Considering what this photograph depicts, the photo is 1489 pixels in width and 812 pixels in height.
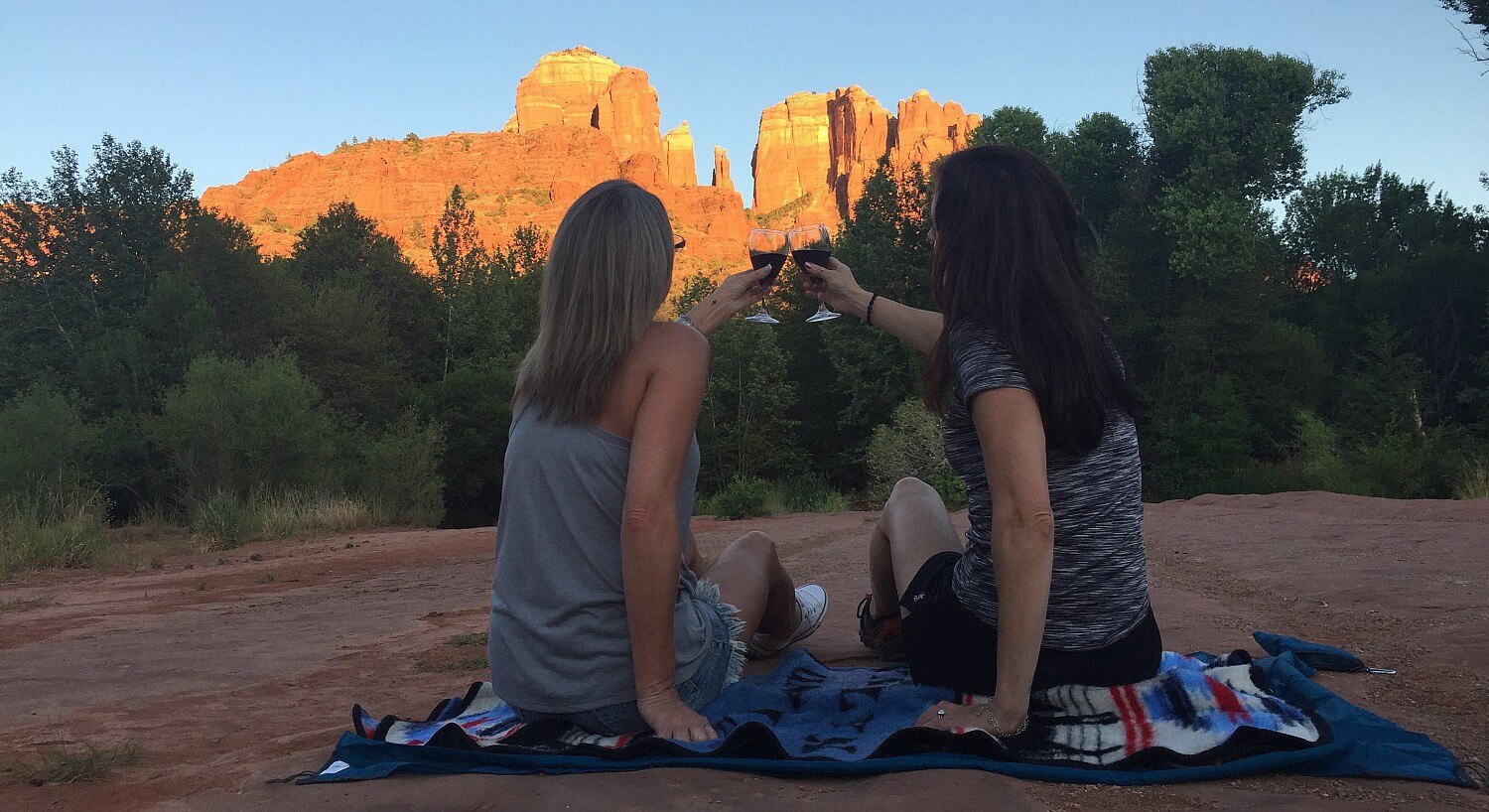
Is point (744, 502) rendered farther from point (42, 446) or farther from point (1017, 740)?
point (1017, 740)

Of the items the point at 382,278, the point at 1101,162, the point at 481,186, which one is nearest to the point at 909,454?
the point at 1101,162

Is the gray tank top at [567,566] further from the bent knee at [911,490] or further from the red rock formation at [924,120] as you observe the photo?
the red rock formation at [924,120]

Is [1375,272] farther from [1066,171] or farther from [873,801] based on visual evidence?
[873,801]

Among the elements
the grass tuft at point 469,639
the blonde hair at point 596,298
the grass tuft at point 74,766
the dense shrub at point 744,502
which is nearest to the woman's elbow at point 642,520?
the blonde hair at point 596,298

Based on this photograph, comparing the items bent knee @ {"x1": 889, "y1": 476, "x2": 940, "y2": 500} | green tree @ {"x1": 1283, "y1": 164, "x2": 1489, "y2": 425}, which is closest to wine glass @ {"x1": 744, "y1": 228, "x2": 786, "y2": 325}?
bent knee @ {"x1": 889, "y1": 476, "x2": 940, "y2": 500}

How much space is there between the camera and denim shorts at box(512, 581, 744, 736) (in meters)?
2.35

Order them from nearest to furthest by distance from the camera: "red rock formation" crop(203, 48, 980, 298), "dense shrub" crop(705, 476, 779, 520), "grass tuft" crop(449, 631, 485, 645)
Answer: "grass tuft" crop(449, 631, 485, 645)
"dense shrub" crop(705, 476, 779, 520)
"red rock formation" crop(203, 48, 980, 298)

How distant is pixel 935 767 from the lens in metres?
2.03

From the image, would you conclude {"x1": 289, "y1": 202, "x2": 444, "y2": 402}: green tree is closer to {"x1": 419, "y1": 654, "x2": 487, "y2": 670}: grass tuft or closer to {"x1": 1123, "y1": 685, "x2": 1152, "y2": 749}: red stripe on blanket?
{"x1": 419, "y1": 654, "x2": 487, "y2": 670}: grass tuft

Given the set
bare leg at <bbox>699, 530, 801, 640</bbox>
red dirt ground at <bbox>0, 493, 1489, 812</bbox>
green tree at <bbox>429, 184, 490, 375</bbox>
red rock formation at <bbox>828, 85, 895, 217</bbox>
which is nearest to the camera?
red dirt ground at <bbox>0, 493, 1489, 812</bbox>

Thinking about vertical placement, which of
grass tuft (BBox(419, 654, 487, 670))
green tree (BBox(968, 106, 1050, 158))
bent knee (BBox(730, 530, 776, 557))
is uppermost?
green tree (BBox(968, 106, 1050, 158))

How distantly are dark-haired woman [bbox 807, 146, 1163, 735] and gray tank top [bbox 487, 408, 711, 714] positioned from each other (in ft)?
2.31

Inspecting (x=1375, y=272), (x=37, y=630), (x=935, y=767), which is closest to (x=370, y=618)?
(x=37, y=630)

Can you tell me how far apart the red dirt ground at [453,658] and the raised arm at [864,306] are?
1.15 metres
